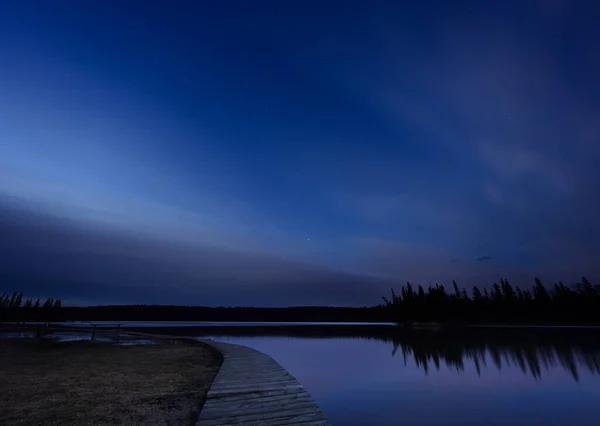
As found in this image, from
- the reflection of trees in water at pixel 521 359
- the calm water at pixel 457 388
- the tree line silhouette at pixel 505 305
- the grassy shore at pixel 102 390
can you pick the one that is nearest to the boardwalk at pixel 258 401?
the grassy shore at pixel 102 390

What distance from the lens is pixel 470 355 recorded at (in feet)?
81.9

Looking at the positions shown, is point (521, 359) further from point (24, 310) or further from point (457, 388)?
point (24, 310)

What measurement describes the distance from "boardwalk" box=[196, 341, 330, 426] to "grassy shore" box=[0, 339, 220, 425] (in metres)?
0.70

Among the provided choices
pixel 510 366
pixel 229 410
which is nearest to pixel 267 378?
pixel 229 410

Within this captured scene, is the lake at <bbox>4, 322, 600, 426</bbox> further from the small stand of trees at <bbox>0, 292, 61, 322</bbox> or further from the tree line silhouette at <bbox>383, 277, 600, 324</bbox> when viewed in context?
the small stand of trees at <bbox>0, 292, 61, 322</bbox>

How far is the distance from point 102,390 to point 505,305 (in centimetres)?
13219

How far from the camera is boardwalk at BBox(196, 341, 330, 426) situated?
23.8ft

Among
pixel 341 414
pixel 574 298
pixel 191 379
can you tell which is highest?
pixel 574 298

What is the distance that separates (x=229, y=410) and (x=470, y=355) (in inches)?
948

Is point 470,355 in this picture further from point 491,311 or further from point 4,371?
point 491,311

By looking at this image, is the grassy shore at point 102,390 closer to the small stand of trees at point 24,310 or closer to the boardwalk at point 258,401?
the boardwalk at point 258,401

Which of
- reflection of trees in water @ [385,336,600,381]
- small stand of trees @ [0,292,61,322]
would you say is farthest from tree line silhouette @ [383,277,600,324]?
small stand of trees @ [0,292,61,322]

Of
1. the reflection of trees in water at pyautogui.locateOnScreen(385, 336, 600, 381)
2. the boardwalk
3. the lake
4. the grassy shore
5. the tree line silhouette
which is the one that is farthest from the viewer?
the tree line silhouette

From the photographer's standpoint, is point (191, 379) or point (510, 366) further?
point (510, 366)
